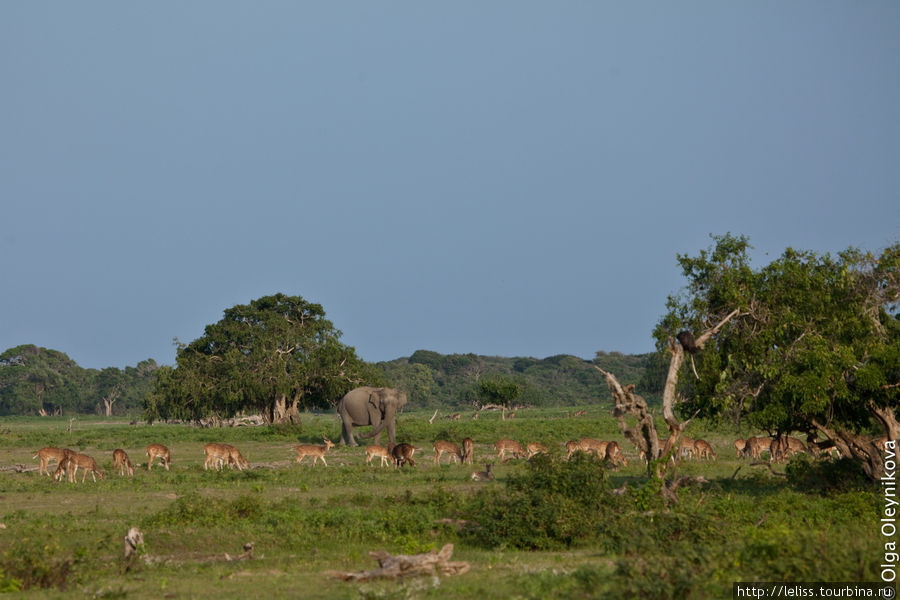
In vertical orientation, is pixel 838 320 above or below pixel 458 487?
above

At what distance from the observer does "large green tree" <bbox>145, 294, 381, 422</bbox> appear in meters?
47.9

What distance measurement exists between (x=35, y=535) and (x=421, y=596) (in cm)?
777

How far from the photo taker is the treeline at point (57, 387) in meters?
96.7

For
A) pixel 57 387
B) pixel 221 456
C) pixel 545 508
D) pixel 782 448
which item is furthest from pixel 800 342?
pixel 57 387

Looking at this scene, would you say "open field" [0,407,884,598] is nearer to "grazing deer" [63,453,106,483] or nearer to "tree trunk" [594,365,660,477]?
"grazing deer" [63,453,106,483]

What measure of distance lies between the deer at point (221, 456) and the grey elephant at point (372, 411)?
10.6m

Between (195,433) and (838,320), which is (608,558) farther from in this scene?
(195,433)

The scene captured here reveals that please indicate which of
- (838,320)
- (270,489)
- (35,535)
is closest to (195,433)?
(270,489)

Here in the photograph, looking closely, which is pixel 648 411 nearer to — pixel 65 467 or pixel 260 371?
pixel 65 467

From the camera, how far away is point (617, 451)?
27.6 m

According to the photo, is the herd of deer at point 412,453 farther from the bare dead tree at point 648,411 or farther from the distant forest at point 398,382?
the distant forest at point 398,382

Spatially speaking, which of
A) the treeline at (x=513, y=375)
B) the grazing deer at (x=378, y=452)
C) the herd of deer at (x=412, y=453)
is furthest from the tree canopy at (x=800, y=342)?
the treeline at (x=513, y=375)

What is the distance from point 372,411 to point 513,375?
78073mm

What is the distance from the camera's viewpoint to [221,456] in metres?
27.7
